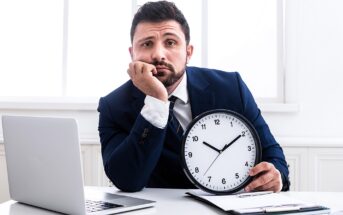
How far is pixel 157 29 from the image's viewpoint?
164 centimetres

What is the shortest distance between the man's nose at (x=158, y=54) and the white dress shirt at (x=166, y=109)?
0.15m

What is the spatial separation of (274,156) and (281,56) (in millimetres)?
1560

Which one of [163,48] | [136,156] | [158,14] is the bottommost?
[136,156]

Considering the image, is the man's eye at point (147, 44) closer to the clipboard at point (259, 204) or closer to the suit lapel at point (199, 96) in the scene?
the suit lapel at point (199, 96)

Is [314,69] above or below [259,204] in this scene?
above

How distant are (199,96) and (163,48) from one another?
0.73ft

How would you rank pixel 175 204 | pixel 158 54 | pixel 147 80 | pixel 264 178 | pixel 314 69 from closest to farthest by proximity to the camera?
pixel 175 204 < pixel 264 178 < pixel 147 80 < pixel 158 54 < pixel 314 69

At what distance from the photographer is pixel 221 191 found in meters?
1.30

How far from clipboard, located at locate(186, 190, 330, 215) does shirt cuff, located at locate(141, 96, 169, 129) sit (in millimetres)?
242

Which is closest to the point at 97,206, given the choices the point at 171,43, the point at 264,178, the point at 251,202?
the point at 251,202

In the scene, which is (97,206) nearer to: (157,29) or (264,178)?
(264,178)

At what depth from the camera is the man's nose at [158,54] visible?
1.59 meters

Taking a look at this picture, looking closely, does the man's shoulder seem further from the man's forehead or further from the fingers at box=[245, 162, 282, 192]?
the fingers at box=[245, 162, 282, 192]

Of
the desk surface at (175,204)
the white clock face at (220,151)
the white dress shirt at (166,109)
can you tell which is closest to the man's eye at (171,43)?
the white dress shirt at (166,109)
